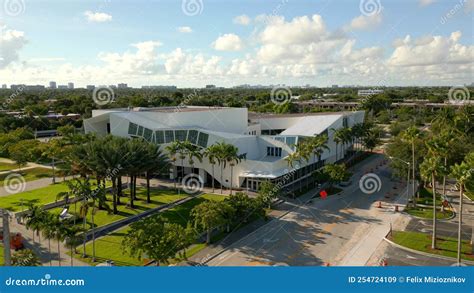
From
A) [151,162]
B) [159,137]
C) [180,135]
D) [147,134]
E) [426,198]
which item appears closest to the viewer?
[151,162]

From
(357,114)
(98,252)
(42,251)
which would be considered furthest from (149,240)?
(357,114)

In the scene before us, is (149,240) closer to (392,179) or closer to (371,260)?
(371,260)

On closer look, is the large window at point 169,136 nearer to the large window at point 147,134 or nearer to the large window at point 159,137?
the large window at point 159,137

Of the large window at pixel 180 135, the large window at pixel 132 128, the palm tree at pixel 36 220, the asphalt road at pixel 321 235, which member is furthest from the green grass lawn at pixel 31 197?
the asphalt road at pixel 321 235

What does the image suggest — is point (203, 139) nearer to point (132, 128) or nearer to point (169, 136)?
point (169, 136)

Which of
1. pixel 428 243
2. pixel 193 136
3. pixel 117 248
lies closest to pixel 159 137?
pixel 193 136

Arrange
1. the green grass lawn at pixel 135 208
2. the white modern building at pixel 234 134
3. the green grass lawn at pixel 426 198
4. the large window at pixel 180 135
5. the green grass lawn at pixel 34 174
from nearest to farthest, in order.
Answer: the green grass lawn at pixel 135 208 → the green grass lawn at pixel 426 198 → the white modern building at pixel 234 134 → the large window at pixel 180 135 → the green grass lawn at pixel 34 174
